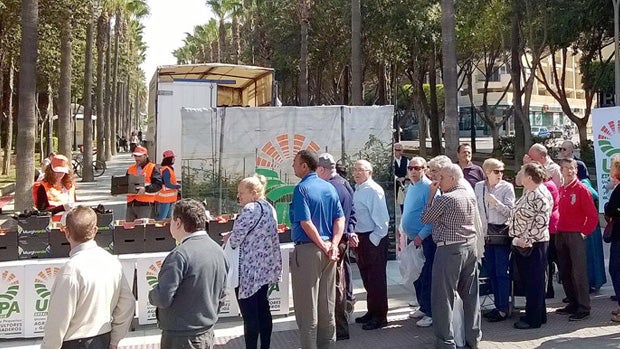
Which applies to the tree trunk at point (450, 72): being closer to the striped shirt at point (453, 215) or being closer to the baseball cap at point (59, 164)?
the striped shirt at point (453, 215)

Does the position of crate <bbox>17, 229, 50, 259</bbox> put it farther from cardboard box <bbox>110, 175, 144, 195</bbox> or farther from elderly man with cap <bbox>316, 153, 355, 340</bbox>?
cardboard box <bbox>110, 175, 144, 195</bbox>

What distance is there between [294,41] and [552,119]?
67.6 meters

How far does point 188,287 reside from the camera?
4117 mm

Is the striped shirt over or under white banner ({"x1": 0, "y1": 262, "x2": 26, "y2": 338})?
over

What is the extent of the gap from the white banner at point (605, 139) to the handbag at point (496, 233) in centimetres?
434

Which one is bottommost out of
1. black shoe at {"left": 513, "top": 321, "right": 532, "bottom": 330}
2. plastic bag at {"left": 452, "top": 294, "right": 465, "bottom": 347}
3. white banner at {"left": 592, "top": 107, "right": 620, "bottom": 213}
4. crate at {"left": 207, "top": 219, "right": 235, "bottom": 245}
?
black shoe at {"left": 513, "top": 321, "right": 532, "bottom": 330}

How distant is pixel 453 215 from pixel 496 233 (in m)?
1.57

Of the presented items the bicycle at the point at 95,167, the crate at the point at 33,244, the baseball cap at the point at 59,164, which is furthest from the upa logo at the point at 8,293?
the bicycle at the point at 95,167

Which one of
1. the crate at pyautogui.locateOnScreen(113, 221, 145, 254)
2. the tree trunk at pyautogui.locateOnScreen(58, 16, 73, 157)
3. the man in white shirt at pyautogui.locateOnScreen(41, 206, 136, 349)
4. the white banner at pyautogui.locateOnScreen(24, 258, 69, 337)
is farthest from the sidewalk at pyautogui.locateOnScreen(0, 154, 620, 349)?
the tree trunk at pyautogui.locateOnScreen(58, 16, 73, 157)

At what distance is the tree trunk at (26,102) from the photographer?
14.6m

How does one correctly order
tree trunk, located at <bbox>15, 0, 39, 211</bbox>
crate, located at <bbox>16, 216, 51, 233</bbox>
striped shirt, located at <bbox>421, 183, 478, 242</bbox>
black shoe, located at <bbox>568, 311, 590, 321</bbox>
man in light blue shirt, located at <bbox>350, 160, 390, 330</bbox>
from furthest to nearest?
tree trunk, located at <bbox>15, 0, 39, 211</bbox> → black shoe, located at <bbox>568, 311, 590, 321</bbox> → man in light blue shirt, located at <bbox>350, 160, 390, 330</bbox> → crate, located at <bbox>16, 216, 51, 233</bbox> → striped shirt, located at <bbox>421, 183, 478, 242</bbox>

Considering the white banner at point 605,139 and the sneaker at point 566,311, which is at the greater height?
the white banner at point 605,139

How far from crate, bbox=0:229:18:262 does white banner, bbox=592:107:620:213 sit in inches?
344

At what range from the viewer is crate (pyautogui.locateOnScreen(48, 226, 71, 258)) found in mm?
6961
